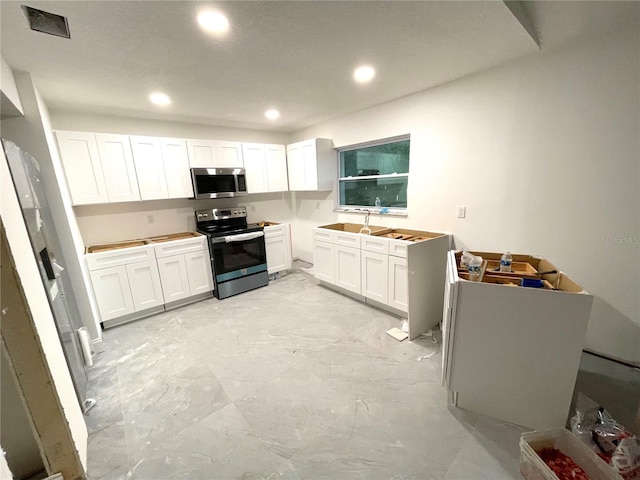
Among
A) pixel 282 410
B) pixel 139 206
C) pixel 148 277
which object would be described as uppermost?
pixel 139 206

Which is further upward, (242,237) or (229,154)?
(229,154)

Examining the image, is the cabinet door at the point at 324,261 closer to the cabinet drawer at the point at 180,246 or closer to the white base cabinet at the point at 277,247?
the white base cabinet at the point at 277,247

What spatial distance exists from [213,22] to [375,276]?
2.53m

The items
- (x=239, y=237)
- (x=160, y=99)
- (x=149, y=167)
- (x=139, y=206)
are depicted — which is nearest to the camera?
(x=160, y=99)

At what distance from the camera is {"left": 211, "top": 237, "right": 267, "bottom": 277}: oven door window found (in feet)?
10.9

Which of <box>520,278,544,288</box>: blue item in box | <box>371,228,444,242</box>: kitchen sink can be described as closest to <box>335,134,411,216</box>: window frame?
<box>371,228,444,242</box>: kitchen sink

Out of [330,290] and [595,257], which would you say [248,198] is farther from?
[595,257]

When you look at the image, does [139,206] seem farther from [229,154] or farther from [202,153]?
[229,154]

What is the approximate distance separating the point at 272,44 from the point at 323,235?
87.2 inches

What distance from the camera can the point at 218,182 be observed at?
3477 millimetres

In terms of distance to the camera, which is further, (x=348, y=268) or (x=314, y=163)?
(x=314, y=163)

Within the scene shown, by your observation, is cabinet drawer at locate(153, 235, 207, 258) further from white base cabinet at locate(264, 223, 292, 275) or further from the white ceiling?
the white ceiling

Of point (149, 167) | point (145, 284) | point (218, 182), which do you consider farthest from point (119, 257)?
point (218, 182)

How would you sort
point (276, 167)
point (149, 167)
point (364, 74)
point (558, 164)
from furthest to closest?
point (276, 167), point (149, 167), point (364, 74), point (558, 164)
